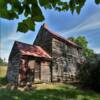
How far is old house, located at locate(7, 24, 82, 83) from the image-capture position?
23812mm

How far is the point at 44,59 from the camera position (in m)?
25.7

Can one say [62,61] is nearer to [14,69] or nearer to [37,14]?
[14,69]

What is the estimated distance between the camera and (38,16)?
81.9 inches

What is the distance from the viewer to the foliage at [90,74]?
23.1 metres

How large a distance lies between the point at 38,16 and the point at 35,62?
22.7m

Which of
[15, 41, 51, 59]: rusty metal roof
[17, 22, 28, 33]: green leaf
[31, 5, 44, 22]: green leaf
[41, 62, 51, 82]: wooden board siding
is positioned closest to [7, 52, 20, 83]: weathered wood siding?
[15, 41, 51, 59]: rusty metal roof

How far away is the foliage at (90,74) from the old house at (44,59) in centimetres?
398

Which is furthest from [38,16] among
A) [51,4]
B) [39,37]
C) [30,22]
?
[39,37]

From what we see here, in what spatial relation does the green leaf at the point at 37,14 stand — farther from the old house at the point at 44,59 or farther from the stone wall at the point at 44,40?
the stone wall at the point at 44,40

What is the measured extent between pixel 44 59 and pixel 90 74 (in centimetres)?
539

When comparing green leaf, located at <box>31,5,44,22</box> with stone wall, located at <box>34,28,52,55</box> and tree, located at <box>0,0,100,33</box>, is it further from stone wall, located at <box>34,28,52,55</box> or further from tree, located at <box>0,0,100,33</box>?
stone wall, located at <box>34,28,52,55</box>

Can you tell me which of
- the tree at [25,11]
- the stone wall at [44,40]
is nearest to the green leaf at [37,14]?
the tree at [25,11]

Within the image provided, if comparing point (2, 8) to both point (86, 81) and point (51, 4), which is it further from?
point (86, 81)

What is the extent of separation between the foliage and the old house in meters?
3.98
